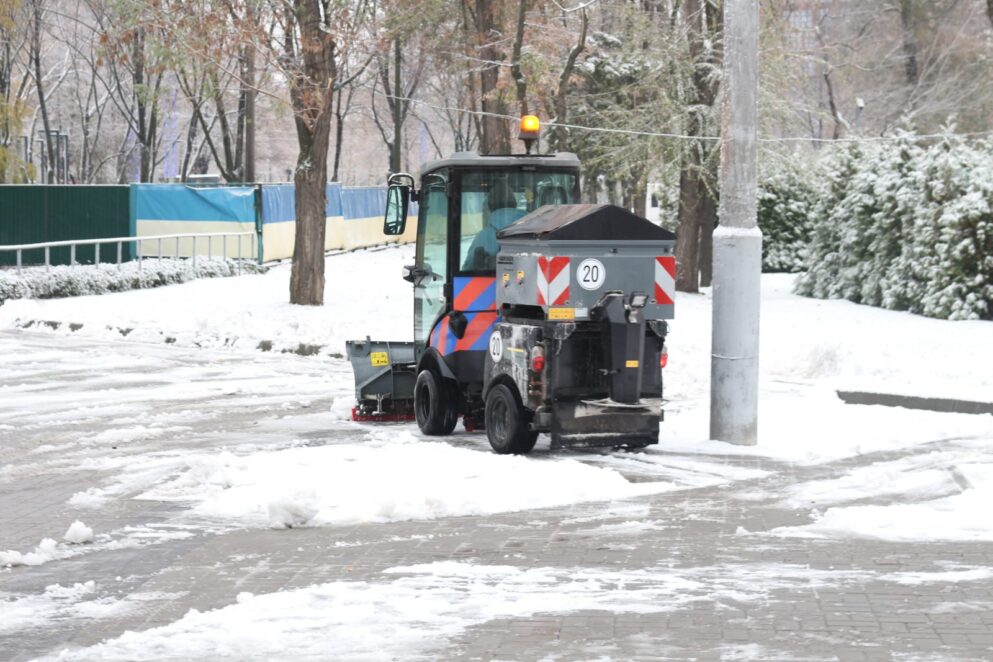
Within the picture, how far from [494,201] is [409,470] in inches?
126

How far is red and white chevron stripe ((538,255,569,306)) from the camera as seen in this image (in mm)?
11031

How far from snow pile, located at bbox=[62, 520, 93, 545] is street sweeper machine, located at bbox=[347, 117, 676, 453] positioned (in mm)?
3720

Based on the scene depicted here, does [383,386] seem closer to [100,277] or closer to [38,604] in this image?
[38,604]

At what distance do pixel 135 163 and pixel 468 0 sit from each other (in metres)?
51.8

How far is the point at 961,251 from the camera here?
71.7ft

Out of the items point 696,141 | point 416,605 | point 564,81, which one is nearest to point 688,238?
point 696,141

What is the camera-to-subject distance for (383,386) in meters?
13.8

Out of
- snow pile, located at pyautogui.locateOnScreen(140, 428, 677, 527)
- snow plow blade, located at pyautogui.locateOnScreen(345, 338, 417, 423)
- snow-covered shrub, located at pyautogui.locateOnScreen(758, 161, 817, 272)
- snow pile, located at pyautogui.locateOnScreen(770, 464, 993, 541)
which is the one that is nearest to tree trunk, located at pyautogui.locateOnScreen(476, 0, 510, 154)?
snow-covered shrub, located at pyautogui.locateOnScreen(758, 161, 817, 272)

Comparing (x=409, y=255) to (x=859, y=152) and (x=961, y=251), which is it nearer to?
(x=859, y=152)

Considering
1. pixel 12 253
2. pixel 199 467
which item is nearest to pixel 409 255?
pixel 12 253

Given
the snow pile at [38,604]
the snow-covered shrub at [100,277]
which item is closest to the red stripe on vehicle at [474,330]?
the snow pile at [38,604]

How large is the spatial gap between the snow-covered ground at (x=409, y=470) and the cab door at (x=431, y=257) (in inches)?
40.8

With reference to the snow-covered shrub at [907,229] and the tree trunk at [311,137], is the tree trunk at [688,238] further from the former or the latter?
the tree trunk at [311,137]

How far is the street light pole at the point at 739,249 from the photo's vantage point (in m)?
11.8
